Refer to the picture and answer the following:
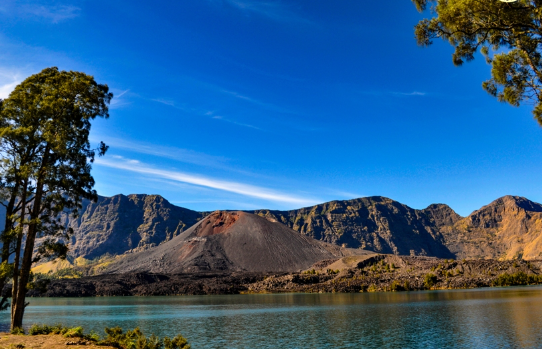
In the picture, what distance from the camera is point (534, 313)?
183 feet

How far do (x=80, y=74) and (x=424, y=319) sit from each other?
51.4 m

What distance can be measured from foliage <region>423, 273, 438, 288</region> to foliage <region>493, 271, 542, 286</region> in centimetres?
2256

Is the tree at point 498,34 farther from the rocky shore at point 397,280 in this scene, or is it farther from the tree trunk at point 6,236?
the rocky shore at point 397,280

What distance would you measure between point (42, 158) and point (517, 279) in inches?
7114

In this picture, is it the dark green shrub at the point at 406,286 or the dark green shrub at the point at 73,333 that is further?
the dark green shrub at the point at 406,286

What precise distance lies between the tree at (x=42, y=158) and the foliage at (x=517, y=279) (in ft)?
560

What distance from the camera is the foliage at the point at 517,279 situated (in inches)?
6299

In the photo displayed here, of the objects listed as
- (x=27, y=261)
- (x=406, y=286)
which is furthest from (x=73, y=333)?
(x=406, y=286)

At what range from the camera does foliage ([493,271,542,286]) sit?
160 meters

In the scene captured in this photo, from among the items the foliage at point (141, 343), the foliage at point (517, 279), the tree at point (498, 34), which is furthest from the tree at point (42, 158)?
the foliage at point (517, 279)

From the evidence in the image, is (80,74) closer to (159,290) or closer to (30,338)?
(30,338)

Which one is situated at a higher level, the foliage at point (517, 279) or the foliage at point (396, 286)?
the foliage at point (517, 279)

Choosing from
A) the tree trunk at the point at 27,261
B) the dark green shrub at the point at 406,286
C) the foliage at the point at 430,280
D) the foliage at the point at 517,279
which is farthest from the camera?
the foliage at the point at 430,280

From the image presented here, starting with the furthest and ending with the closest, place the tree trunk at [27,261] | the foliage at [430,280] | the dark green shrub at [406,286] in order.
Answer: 1. the foliage at [430,280]
2. the dark green shrub at [406,286]
3. the tree trunk at [27,261]
